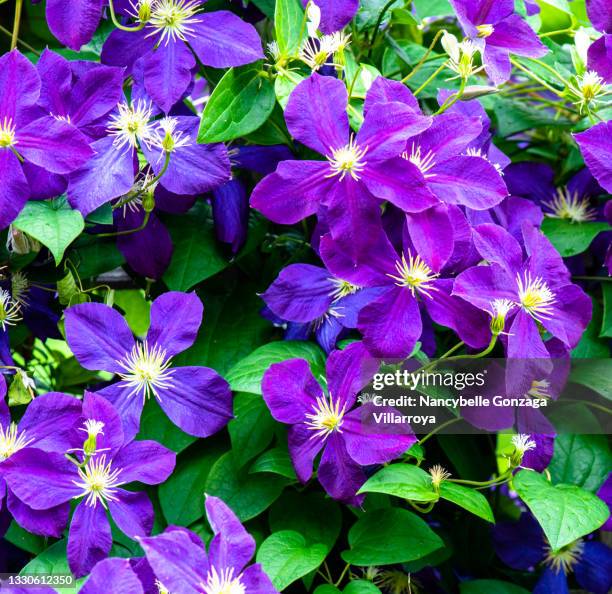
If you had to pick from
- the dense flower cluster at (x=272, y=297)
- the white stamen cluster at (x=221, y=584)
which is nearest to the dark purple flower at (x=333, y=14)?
the dense flower cluster at (x=272, y=297)

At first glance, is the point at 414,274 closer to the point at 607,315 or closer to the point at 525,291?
the point at 525,291

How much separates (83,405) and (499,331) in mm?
394

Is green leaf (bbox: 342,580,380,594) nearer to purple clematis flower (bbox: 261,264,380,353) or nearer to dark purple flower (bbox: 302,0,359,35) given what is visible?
purple clematis flower (bbox: 261,264,380,353)

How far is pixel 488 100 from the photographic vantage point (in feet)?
3.85

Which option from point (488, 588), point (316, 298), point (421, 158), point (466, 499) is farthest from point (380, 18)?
point (488, 588)

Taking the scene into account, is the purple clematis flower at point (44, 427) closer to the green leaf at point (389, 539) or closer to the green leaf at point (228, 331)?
the green leaf at point (228, 331)

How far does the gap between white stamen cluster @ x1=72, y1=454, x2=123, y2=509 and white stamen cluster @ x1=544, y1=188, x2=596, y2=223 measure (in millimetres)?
661

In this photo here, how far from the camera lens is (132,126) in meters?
0.91

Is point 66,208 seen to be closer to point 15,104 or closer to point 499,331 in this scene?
point 15,104

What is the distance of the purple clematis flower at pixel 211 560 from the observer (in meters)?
0.71

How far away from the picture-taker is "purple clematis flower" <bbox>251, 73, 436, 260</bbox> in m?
0.82

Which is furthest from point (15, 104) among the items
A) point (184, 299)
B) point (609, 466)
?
point (609, 466)

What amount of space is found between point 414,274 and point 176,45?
1.13 ft

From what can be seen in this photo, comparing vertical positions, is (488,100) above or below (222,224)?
above
